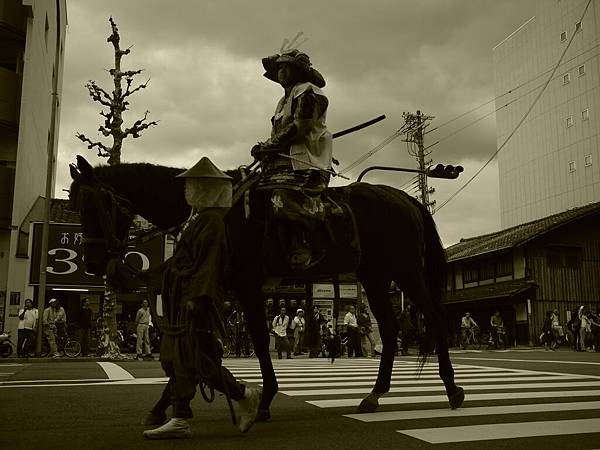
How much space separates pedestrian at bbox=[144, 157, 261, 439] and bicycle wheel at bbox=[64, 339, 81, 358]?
16.9 meters

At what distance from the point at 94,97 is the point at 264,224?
17401mm

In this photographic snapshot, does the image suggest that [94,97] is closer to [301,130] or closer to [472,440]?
[301,130]

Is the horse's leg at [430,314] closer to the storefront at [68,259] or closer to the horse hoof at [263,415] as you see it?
the horse hoof at [263,415]

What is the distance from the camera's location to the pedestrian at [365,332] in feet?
61.7

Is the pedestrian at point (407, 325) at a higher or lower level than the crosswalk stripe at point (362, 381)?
higher

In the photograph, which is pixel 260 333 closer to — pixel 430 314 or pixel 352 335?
pixel 430 314

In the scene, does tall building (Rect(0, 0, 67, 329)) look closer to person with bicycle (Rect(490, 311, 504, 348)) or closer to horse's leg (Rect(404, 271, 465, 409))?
horse's leg (Rect(404, 271, 465, 409))

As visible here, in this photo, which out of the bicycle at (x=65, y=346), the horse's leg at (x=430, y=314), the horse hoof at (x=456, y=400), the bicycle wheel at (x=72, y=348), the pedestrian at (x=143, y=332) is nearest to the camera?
the horse hoof at (x=456, y=400)

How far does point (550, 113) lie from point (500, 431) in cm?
4557

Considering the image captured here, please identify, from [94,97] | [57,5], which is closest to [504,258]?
[94,97]

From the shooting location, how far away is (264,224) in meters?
4.88

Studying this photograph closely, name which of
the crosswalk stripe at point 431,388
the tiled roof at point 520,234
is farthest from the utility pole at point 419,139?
the crosswalk stripe at point 431,388

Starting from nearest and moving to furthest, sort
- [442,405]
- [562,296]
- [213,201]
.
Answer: [213,201] < [442,405] < [562,296]

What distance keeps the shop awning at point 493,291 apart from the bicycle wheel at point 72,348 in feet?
63.4
